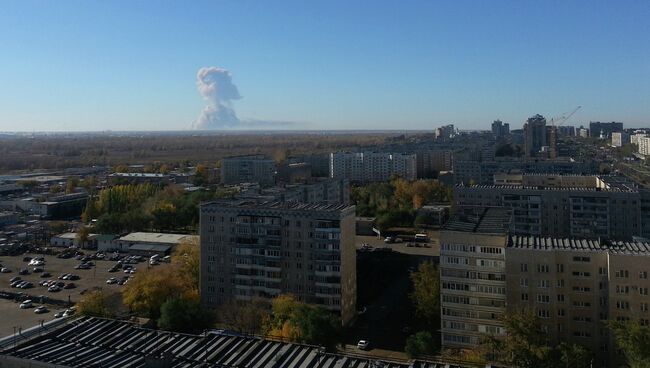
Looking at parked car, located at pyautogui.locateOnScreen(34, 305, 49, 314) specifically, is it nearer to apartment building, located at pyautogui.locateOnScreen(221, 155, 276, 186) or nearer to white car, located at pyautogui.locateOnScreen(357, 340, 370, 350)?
white car, located at pyautogui.locateOnScreen(357, 340, 370, 350)

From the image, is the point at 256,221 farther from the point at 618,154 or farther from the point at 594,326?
the point at 618,154

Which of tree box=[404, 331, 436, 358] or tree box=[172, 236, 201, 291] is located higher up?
tree box=[172, 236, 201, 291]

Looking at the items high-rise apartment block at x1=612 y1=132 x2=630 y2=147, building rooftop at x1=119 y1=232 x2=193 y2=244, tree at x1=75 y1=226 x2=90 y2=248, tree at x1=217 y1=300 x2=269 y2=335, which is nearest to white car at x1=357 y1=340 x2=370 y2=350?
tree at x1=217 y1=300 x2=269 y2=335

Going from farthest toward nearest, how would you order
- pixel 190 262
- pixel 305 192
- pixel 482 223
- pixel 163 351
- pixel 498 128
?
pixel 498 128, pixel 305 192, pixel 190 262, pixel 482 223, pixel 163 351

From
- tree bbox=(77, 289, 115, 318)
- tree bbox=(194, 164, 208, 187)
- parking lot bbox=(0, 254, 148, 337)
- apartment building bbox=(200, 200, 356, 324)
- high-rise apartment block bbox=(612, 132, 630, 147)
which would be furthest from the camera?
high-rise apartment block bbox=(612, 132, 630, 147)

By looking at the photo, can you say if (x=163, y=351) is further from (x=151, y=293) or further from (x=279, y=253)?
(x=279, y=253)

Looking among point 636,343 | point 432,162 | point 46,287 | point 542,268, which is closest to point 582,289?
point 542,268

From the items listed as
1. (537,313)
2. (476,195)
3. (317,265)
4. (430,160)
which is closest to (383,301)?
(317,265)

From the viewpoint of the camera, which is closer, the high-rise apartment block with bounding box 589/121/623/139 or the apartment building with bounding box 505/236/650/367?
the apartment building with bounding box 505/236/650/367
